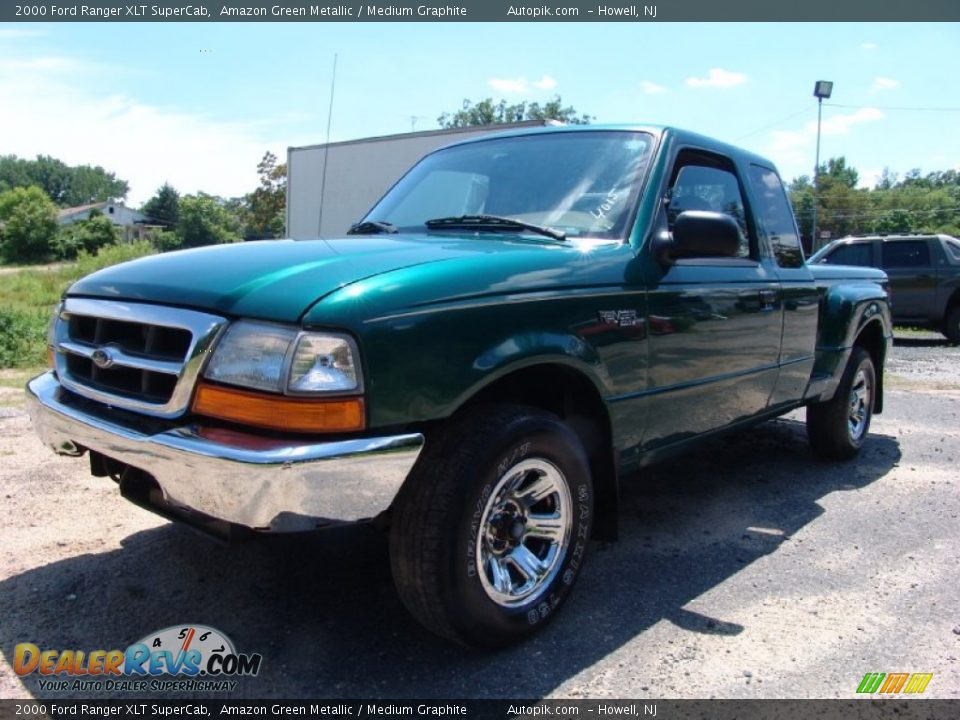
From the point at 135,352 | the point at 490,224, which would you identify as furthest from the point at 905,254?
the point at 135,352

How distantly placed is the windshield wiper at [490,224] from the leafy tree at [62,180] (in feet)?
477

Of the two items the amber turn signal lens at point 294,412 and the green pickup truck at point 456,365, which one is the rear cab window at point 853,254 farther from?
the amber turn signal lens at point 294,412

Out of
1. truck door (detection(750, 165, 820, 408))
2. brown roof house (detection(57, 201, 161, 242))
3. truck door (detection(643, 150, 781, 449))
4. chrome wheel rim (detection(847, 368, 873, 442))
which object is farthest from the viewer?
brown roof house (detection(57, 201, 161, 242))

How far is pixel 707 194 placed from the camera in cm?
370

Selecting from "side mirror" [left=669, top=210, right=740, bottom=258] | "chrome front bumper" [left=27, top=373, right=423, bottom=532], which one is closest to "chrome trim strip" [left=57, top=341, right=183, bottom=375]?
"chrome front bumper" [left=27, top=373, right=423, bottom=532]

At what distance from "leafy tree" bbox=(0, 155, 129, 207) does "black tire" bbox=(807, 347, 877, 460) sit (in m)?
145

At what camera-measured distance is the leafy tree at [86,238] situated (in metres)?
68.3

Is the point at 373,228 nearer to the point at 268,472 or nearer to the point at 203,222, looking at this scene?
the point at 268,472

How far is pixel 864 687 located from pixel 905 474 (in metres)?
2.95

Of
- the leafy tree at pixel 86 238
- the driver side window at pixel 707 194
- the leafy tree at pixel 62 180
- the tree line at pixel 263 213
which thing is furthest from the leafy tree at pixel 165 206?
the driver side window at pixel 707 194

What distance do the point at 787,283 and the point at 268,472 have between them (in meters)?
3.16

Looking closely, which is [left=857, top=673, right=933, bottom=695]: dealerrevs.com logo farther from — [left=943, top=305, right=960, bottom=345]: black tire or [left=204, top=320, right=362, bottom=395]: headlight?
[left=943, top=305, right=960, bottom=345]: black tire

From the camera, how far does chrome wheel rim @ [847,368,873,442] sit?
16.8ft

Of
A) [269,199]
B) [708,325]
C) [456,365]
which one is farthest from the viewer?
[269,199]
